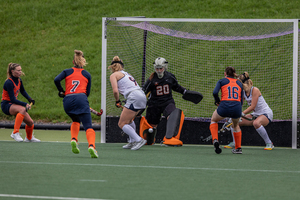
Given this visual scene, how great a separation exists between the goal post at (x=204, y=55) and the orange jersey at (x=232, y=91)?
2236 millimetres

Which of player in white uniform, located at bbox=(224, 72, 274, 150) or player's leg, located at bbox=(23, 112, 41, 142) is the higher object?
player in white uniform, located at bbox=(224, 72, 274, 150)

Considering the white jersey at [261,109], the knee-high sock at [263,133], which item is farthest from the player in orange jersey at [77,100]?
the white jersey at [261,109]

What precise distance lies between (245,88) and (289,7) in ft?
47.5

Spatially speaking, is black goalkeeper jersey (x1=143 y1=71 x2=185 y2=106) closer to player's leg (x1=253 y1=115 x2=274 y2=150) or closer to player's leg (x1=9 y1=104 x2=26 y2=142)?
player's leg (x1=253 y1=115 x2=274 y2=150)

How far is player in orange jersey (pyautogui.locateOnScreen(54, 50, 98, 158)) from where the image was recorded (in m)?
6.00

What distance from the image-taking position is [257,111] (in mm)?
8336

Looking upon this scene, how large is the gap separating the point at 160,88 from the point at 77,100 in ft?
9.23

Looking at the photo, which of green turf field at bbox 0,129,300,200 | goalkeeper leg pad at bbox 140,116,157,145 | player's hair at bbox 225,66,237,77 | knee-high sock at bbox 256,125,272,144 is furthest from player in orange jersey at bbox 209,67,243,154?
goalkeeper leg pad at bbox 140,116,157,145

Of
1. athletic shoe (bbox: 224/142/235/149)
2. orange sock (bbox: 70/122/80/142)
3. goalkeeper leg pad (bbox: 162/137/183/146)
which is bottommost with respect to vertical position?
athletic shoe (bbox: 224/142/235/149)

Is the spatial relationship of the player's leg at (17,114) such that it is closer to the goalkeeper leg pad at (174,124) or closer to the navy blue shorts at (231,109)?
the goalkeeper leg pad at (174,124)

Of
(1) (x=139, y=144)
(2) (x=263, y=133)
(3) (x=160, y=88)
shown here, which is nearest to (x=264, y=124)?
(2) (x=263, y=133)

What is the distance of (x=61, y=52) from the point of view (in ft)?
61.3

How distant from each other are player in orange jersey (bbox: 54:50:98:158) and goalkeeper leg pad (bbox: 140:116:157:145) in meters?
2.49

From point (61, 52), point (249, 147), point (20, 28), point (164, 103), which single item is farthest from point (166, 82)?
point (20, 28)
